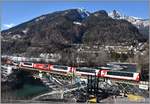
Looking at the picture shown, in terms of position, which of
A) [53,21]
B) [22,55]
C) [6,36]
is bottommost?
[22,55]

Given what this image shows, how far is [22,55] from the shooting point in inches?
255

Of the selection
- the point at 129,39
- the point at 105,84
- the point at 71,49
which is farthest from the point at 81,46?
the point at 105,84

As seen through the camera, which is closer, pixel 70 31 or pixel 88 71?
pixel 88 71

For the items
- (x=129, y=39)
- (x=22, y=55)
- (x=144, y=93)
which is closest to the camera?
(x=144, y=93)

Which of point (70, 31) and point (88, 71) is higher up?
point (70, 31)

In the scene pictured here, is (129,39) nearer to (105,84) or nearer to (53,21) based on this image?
(53,21)

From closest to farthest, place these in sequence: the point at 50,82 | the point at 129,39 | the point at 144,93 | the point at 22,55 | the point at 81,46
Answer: the point at 144,93 → the point at 50,82 → the point at 22,55 → the point at 81,46 → the point at 129,39

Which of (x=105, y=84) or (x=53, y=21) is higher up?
(x=53, y=21)

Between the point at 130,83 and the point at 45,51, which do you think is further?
the point at 45,51

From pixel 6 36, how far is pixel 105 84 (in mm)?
2623

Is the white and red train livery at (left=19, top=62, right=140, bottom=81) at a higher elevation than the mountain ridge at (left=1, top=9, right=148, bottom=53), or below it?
below

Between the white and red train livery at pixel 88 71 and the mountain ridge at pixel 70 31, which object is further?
the mountain ridge at pixel 70 31

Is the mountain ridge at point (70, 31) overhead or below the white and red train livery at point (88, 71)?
overhead

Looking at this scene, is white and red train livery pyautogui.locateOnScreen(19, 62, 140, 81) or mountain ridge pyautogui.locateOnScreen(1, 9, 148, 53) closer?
white and red train livery pyautogui.locateOnScreen(19, 62, 140, 81)
